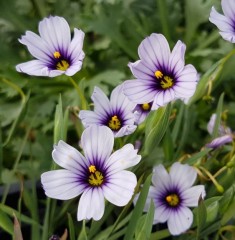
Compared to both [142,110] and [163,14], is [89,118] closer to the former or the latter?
[142,110]

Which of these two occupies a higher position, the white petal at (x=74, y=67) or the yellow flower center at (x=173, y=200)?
the white petal at (x=74, y=67)

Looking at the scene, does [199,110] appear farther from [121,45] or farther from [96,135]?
[96,135]

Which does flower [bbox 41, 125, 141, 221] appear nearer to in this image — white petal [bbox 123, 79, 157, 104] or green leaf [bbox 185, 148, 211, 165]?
white petal [bbox 123, 79, 157, 104]

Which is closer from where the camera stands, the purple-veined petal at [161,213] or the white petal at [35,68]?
the white petal at [35,68]

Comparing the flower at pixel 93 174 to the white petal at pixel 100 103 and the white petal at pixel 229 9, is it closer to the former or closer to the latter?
the white petal at pixel 100 103

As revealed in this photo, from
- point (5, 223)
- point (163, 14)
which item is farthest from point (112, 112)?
point (163, 14)

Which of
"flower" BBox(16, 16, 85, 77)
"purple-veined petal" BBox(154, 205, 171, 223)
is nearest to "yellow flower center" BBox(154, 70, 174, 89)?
"flower" BBox(16, 16, 85, 77)

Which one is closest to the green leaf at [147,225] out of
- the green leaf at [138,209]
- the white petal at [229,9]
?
the green leaf at [138,209]
